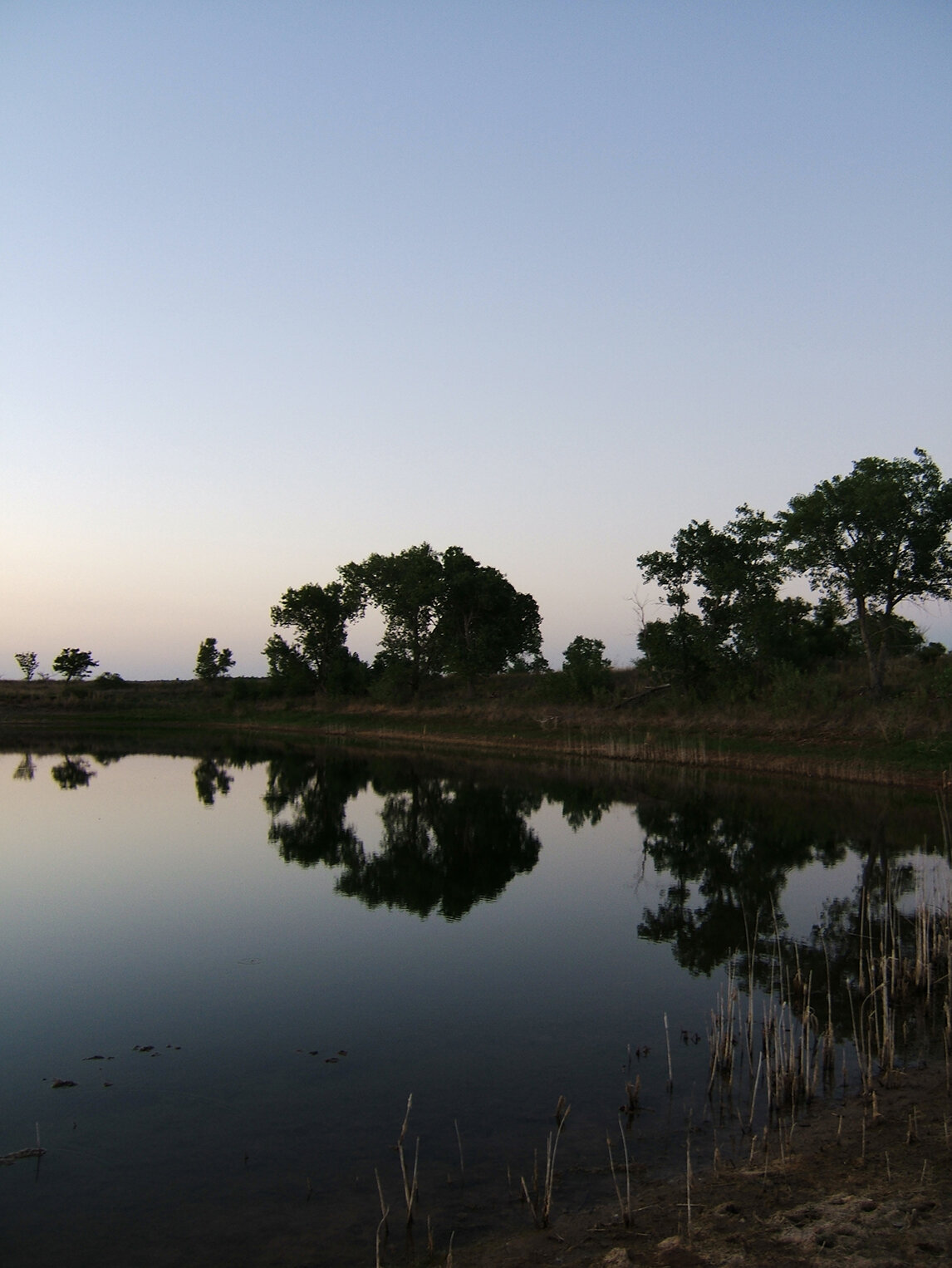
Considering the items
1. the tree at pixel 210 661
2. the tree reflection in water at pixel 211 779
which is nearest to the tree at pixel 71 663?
the tree at pixel 210 661

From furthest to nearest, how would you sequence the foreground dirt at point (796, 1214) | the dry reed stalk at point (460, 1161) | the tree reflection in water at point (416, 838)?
the tree reflection in water at point (416, 838)
the dry reed stalk at point (460, 1161)
the foreground dirt at point (796, 1214)

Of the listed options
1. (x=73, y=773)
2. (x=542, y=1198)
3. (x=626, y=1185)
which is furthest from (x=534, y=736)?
(x=542, y=1198)

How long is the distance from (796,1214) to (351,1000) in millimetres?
7712

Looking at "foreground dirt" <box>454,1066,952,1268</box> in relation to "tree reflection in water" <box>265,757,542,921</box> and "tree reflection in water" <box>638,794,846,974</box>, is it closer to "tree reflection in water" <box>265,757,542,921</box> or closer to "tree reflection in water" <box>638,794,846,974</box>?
"tree reflection in water" <box>638,794,846,974</box>

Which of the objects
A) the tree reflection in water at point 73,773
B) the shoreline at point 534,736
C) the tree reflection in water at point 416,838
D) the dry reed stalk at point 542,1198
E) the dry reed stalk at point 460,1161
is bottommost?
the tree reflection in water at point 416,838

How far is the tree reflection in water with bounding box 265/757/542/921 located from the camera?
20641 millimetres

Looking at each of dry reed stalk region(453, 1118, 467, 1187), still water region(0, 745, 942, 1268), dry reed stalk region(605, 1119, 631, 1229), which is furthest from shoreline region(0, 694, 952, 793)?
dry reed stalk region(453, 1118, 467, 1187)

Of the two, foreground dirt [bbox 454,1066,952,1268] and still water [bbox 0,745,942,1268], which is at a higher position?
foreground dirt [bbox 454,1066,952,1268]

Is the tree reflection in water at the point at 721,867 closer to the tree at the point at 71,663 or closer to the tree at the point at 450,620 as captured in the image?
the tree at the point at 450,620

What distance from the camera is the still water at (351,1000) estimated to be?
7.69 metres

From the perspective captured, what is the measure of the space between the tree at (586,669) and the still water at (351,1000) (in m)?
28.5

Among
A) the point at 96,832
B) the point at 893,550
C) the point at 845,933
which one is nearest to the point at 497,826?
the point at 96,832

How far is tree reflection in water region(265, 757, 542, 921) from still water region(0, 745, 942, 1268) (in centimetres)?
16

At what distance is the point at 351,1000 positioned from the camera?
13008 millimetres
